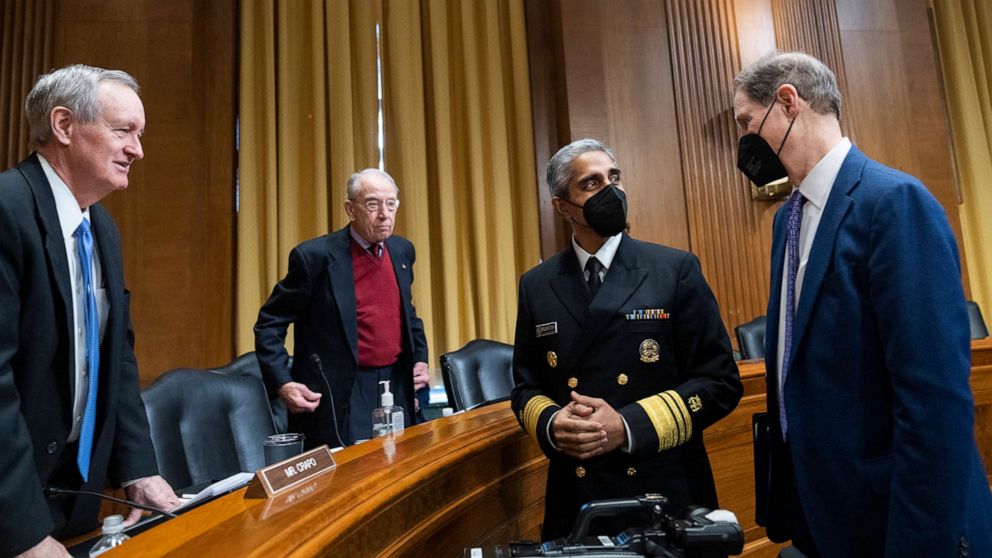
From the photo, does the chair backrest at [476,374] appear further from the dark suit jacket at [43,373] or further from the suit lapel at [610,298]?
the dark suit jacket at [43,373]

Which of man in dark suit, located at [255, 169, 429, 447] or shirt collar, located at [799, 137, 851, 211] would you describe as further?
man in dark suit, located at [255, 169, 429, 447]

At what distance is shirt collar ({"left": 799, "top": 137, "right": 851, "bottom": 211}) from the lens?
4.03 feet

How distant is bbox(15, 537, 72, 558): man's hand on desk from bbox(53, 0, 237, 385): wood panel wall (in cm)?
312

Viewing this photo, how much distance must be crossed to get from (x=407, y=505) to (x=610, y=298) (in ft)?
2.17

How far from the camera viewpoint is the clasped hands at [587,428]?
4.32 feet

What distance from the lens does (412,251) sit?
9.80 ft

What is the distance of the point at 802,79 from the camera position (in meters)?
1.30

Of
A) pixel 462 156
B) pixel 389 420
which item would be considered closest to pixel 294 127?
pixel 462 156

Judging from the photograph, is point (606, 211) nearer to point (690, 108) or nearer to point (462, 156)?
point (462, 156)

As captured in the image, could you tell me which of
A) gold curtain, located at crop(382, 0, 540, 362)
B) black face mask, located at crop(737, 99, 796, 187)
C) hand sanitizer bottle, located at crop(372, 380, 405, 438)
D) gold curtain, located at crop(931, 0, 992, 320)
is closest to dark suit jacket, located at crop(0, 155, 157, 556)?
hand sanitizer bottle, located at crop(372, 380, 405, 438)

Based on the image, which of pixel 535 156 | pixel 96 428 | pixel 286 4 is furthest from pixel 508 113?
pixel 96 428

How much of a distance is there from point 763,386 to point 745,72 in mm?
1386

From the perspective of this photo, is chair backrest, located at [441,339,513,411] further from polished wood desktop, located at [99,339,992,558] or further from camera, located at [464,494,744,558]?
camera, located at [464,494,744,558]

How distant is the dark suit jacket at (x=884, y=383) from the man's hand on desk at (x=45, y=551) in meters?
1.25
